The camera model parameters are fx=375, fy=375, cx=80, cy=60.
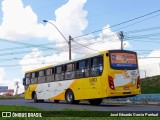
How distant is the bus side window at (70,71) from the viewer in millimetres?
25641

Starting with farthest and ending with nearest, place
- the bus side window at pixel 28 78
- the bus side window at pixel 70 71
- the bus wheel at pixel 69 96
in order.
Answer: the bus side window at pixel 28 78 < the bus wheel at pixel 69 96 < the bus side window at pixel 70 71

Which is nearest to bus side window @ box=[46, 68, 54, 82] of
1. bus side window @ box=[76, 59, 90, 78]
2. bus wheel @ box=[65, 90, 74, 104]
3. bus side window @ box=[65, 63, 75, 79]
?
bus side window @ box=[65, 63, 75, 79]

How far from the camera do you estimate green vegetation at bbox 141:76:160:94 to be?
61031 mm

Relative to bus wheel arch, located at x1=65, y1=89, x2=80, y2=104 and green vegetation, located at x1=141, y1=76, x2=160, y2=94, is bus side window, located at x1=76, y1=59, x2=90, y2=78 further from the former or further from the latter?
green vegetation, located at x1=141, y1=76, x2=160, y2=94

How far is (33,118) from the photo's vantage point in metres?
11.0

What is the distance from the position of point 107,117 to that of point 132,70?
11820 mm

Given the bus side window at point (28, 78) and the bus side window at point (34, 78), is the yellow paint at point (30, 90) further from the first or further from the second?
the bus side window at point (28, 78)

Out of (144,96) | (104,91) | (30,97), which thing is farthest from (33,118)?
(144,96)

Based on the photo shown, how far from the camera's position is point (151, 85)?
6712 centimetres

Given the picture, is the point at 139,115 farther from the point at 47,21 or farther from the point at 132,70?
the point at 47,21

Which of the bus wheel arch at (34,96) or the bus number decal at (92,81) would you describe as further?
the bus wheel arch at (34,96)

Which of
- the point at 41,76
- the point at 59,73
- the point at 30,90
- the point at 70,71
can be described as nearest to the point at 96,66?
the point at 70,71

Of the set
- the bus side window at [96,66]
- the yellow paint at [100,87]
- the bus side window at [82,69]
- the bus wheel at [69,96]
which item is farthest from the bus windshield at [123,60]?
the bus wheel at [69,96]

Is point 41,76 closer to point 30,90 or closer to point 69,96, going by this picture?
point 30,90
